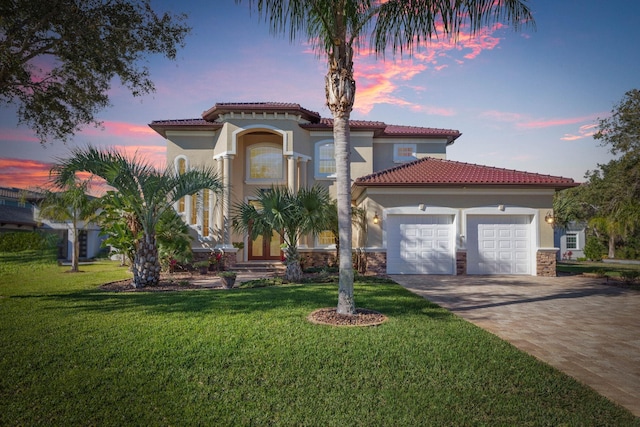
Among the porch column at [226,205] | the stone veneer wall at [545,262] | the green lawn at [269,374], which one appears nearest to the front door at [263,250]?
the porch column at [226,205]

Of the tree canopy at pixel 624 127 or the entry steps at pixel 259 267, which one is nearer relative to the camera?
the entry steps at pixel 259 267

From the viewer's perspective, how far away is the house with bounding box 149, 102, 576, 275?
14.6m

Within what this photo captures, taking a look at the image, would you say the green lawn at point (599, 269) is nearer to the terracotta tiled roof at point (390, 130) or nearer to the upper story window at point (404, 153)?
the terracotta tiled roof at point (390, 130)

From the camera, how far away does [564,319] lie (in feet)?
24.6

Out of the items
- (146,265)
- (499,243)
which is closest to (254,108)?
(146,265)

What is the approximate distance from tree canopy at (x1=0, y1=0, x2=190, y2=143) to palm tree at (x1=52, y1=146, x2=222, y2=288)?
3.99 feet

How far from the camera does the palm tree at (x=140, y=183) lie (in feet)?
34.6

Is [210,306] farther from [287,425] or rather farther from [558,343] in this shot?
[558,343]

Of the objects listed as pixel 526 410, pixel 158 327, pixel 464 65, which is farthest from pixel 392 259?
pixel 526 410

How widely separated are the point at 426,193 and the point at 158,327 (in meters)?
11.4

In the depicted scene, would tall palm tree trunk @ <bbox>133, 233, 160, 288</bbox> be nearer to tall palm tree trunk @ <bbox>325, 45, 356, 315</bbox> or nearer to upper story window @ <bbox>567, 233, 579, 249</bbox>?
Result: tall palm tree trunk @ <bbox>325, 45, 356, 315</bbox>

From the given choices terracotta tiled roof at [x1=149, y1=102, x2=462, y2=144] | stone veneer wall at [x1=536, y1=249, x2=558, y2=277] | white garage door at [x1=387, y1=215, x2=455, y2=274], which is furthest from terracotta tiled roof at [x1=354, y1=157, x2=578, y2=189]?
terracotta tiled roof at [x1=149, y1=102, x2=462, y2=144]

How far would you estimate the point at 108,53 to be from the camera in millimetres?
10133

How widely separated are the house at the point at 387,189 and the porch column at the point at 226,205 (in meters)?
0.05
